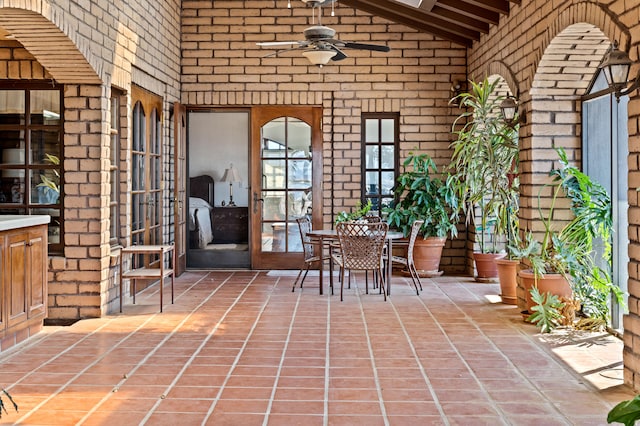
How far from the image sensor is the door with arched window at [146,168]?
23.6 feet

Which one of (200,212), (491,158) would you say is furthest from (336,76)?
(491,158)

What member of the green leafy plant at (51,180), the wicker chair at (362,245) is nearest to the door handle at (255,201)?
the wicker chair at (362,245)

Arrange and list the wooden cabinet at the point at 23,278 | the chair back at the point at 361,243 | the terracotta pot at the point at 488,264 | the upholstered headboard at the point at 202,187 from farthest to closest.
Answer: the upholstered headboard at the point at 202,187 < the terracotta pot at the point at 488,264 < the chair back at the point at 361,243 < the wooden cabinet at the point at 23,278

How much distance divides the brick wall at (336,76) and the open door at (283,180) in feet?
0.51

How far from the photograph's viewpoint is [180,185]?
8.93 m

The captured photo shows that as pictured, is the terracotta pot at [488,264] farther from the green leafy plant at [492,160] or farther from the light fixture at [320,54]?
the light fixture at [320,54]

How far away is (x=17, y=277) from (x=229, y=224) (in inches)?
214

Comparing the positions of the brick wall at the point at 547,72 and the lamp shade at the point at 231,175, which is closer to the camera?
the brick wall at the point at 547,72

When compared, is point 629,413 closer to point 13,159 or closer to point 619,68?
point 619,68

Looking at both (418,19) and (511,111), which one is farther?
(418,19)

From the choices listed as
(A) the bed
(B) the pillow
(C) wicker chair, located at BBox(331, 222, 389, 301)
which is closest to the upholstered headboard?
(A) the bed

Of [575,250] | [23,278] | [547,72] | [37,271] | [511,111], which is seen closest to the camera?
[23,278]

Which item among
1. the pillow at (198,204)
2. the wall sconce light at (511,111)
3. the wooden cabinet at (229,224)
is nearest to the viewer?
the wall sconce light at (511,111)

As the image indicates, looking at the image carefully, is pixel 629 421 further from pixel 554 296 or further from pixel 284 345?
pixel 554 296
